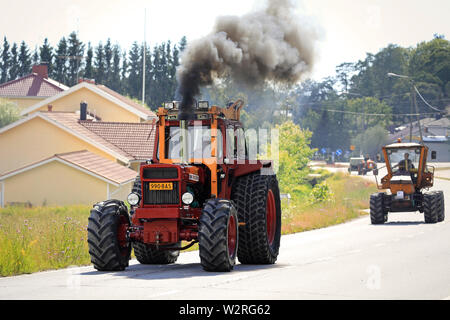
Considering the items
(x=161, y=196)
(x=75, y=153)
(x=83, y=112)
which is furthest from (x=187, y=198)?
(x=83, y=112)

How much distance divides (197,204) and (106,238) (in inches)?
81.3

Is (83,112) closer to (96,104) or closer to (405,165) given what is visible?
(96,104)

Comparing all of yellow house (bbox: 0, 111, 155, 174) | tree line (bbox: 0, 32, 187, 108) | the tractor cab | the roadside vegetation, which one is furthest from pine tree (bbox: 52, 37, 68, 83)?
the tractor cab

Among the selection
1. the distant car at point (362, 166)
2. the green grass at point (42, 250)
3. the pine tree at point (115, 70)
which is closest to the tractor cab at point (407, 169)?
the green grass at point (42, 250)

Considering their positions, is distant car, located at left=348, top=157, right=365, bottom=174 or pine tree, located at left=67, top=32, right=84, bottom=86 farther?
pine tree, located at left=67, top=32, right=84, bottom=86

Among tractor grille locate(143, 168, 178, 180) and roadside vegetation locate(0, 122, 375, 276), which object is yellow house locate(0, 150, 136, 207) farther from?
tractor grille locate(143, 168, 178, 180)

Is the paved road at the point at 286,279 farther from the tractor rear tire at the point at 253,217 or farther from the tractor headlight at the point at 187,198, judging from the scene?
the tractor headlight at the point at 187,198

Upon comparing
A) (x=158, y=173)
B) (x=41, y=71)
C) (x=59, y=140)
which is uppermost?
(x=41, y=71)

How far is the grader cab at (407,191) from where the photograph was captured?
3066 cm

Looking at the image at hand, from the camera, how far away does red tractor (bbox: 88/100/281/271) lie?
1440 cm

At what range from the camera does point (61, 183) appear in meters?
51.1

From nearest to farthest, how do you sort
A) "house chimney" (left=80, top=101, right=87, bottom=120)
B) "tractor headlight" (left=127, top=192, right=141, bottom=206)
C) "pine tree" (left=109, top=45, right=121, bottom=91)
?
1. "tractor headlight" (left=127, top=192, right=141, bottom=206)
2. "house chimney" (left=80, top=101, right=87, bottom=120)
3. "pine tree" (left=109, top=45, right=121, bottom=91)

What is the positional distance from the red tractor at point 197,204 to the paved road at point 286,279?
433 mm

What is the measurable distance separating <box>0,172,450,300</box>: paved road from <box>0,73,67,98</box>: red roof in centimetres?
8414
